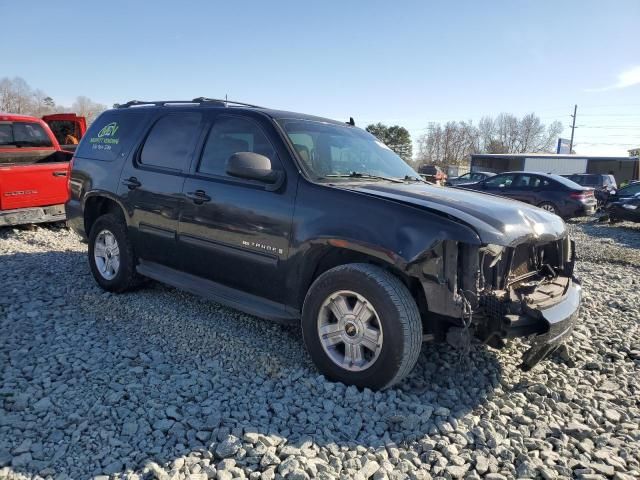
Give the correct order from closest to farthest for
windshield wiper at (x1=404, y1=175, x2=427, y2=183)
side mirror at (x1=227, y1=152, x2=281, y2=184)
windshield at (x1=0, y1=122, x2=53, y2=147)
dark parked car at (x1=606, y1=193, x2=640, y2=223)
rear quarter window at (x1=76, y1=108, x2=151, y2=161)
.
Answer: side mirror at (x1=227, y1=152, x2=281, y2=184)
windshield wiper at (x1=404, y1=175, x2=427, y2=183)
rear quarter window at (x1=76, y1=108, x2=151, y2=161)
windshield at (x1=0, y1=122, x2=53, y2=147)
dark parked car at (x1=606, y1=193, x2=640, y2=223)

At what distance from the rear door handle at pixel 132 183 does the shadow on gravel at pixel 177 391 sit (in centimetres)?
115

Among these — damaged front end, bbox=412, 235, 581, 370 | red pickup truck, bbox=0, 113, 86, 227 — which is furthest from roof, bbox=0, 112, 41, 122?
damaged front end, bbox=412, 235, 581, 370

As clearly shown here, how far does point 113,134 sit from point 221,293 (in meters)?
2.39

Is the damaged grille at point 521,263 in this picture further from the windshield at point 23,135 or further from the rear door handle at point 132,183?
the windshield at point 23,135

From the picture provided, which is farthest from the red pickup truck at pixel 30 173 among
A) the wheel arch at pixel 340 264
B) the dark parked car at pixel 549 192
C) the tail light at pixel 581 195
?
the tail light at pixel 581 195

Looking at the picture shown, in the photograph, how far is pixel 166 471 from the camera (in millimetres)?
2438

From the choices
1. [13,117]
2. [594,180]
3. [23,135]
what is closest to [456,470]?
[23,135]

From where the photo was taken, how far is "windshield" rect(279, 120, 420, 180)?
392cm

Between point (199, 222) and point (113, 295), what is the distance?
5.20ft

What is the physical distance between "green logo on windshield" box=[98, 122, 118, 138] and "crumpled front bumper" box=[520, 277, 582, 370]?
14.5 feet

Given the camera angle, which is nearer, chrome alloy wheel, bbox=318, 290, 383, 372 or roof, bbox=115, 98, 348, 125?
chrome alloy wheel, bbox=318, 290, 383, 372

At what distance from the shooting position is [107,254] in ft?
17.0

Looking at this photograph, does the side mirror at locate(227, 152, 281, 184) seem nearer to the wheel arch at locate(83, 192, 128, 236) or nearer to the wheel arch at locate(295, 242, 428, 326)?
the wheel arch at locate(295, 242, 428, 326)

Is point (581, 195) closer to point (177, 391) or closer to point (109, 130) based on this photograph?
point (109, 130)
